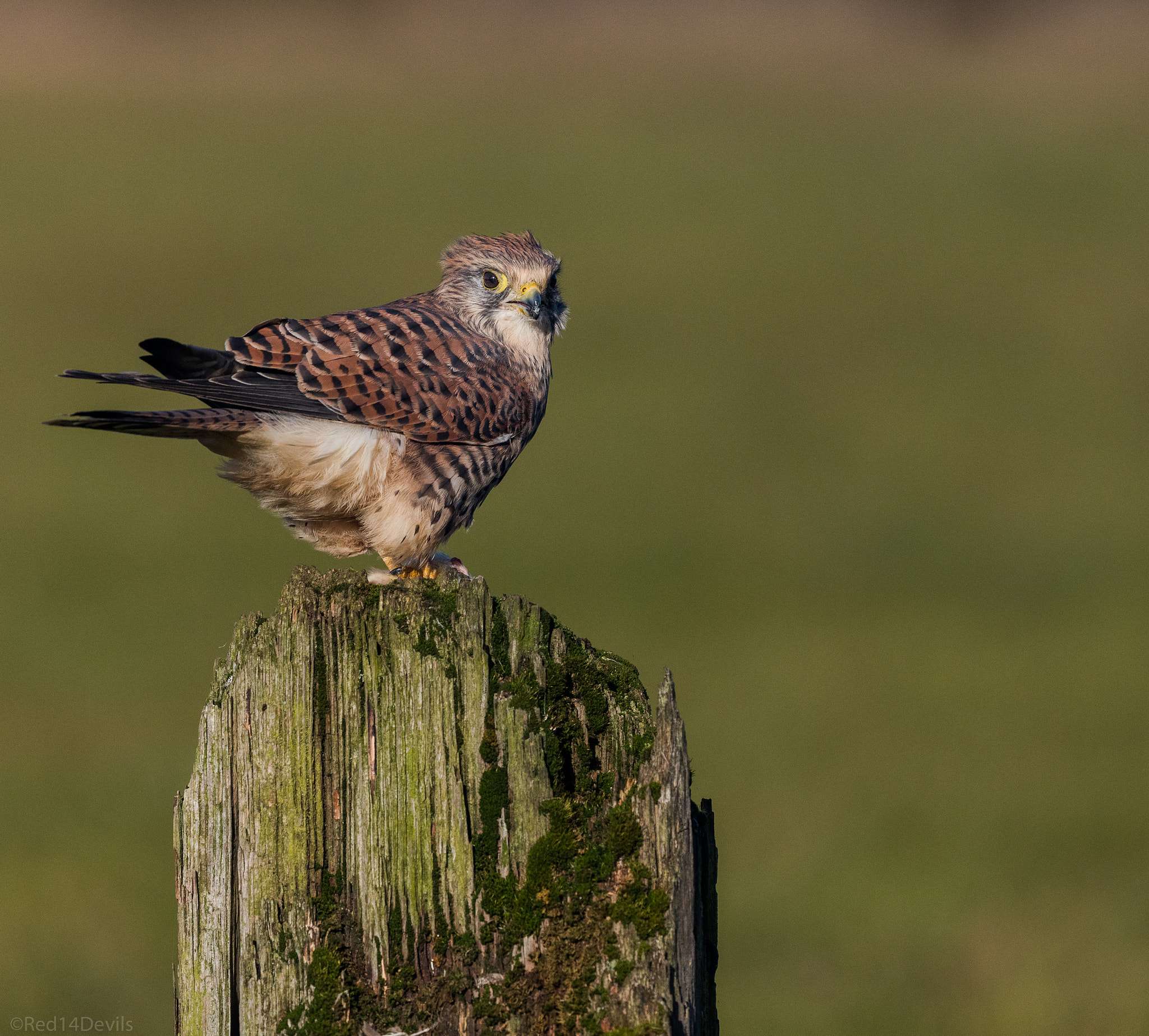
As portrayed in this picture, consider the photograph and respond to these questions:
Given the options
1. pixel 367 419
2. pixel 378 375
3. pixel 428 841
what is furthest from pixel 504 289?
pixel 428 841

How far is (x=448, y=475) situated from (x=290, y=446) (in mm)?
596

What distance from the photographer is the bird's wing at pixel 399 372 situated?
4.84 meters

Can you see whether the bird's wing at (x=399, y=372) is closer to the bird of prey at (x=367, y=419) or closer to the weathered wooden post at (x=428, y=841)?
the bird of prey at (x=367, y=419)

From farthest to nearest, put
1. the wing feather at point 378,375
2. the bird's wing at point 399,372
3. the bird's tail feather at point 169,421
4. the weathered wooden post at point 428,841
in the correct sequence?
the bird's wing at point 399,372, the wing feather at point 378,375, the bird's tail feather at point 169,421, the weathered wooden post at point 428,841

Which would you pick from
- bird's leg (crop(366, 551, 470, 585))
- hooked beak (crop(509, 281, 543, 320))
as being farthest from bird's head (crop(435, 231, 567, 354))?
bird's leg (crop(366, 551, 470, 585))

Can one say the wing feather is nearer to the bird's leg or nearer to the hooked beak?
the hooked beak

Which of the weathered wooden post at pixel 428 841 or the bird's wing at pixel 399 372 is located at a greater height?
the bird's wing at pixel 399 372

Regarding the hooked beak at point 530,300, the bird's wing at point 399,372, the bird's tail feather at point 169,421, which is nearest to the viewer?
the bird's tail feather at point 169,421

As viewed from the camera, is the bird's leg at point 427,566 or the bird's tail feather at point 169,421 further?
the bird's leg at point 427,566

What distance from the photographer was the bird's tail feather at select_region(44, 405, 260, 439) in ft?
12.0

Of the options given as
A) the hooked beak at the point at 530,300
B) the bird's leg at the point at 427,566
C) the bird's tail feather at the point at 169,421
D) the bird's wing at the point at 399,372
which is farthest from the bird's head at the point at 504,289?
the bird's tail feather at the point at 169,421

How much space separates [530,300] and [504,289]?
0.42 feet

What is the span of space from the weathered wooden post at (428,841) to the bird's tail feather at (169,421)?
105cm

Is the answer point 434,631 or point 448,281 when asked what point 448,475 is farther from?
point 434,631
